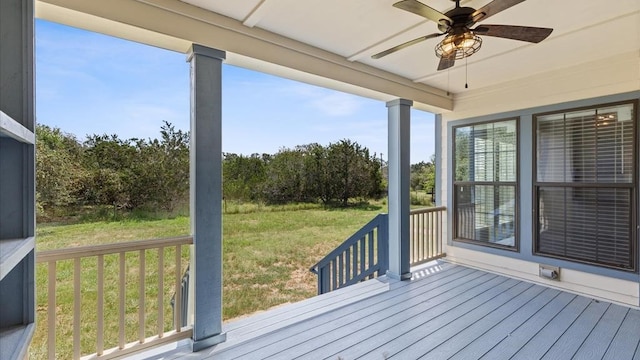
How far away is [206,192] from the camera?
2.38 m

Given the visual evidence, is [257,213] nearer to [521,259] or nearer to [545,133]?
[521,259]

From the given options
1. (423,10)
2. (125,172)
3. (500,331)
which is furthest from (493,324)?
(125,172)

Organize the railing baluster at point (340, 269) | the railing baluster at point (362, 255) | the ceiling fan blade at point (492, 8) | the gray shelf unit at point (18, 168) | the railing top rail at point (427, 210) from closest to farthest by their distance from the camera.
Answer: the gray shelf unit at point (18, 168) < the ceiling fan blade at point (492, 8) < the railing baluster at point (362, 255) < the railing baluster at point (340, 269) < the railing top rail at point (427, 210)

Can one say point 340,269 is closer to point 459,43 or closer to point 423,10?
point 459,43

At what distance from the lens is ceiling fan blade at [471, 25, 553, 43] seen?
1960mm

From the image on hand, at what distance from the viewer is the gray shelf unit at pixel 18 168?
1.28m

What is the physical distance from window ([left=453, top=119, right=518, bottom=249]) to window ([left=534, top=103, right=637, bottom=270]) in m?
0.31

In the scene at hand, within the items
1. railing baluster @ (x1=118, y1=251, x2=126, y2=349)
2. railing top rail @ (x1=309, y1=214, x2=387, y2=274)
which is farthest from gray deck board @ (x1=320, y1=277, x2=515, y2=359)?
railing baluster @ (x1=118, y1=251, x2=126, y2=349)

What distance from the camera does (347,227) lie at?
5.76 m

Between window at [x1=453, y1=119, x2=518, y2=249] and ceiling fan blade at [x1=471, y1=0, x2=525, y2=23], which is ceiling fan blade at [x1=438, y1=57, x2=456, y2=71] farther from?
window at [x1=453, y1=119, x2=518, y2=249]

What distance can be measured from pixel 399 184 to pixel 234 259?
9.07 feet

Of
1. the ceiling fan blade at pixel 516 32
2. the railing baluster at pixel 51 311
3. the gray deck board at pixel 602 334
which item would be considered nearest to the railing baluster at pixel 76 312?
the railing baluster at pixel 51 311

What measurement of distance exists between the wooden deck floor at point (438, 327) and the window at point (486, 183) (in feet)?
2.87

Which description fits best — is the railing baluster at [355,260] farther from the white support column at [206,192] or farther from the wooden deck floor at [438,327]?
the white support column at [206,192]
